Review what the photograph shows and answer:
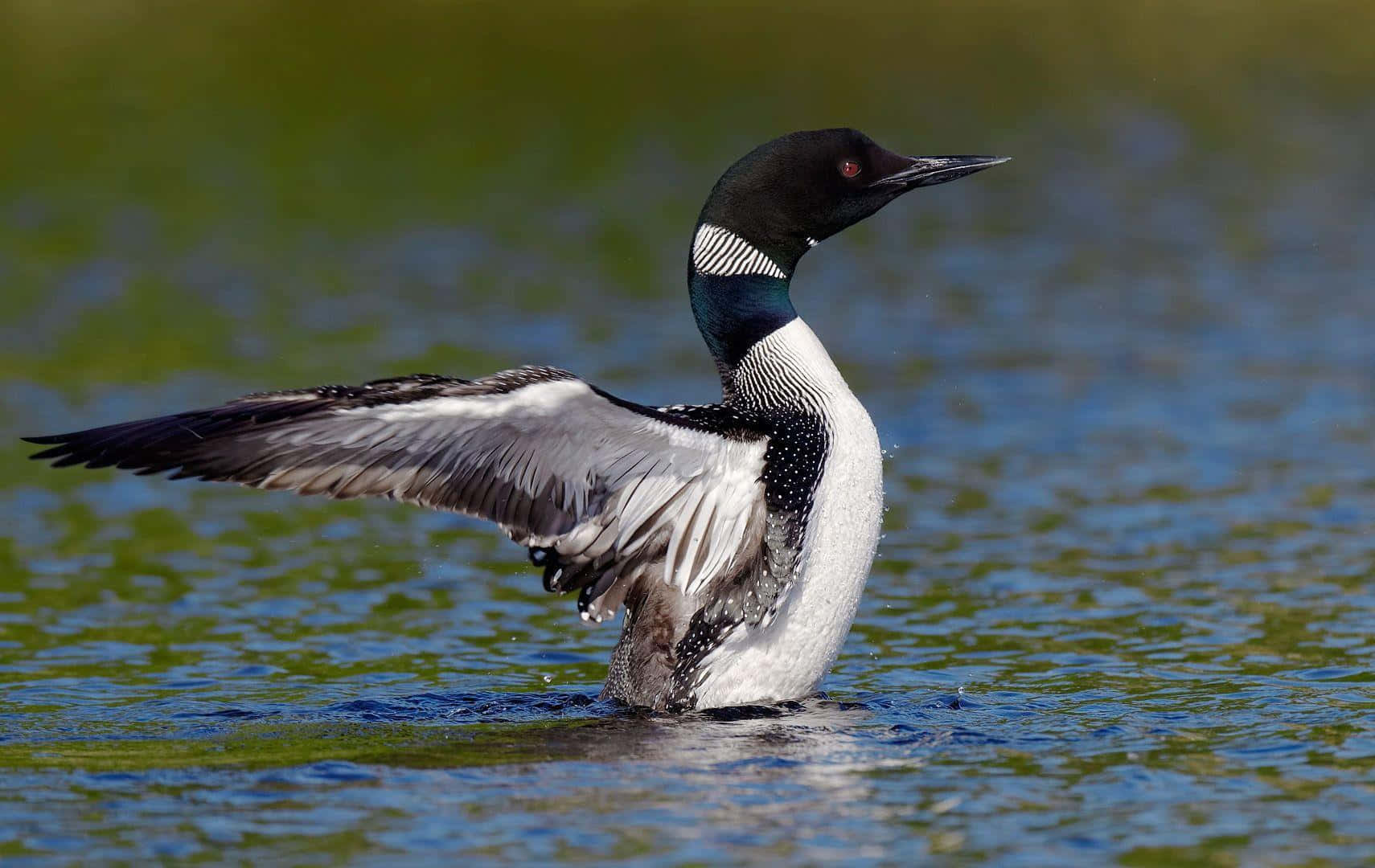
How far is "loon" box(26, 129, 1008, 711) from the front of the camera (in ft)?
20.0

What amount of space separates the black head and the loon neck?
0.05m

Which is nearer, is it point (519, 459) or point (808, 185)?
point (519, 459)

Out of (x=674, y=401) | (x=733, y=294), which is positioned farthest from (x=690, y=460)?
(x=674, y=401)

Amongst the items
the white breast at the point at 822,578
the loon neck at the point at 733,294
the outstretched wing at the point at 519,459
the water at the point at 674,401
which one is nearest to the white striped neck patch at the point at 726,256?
the loon neck at the point at 733,294

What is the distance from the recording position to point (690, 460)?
6438 mm

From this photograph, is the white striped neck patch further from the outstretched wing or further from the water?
the water

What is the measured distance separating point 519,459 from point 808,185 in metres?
1.67

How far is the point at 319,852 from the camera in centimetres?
514

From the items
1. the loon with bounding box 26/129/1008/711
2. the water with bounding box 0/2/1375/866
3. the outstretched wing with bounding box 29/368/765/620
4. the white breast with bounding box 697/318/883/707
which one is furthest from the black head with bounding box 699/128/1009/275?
the water with bounding box 0/2/1375/866

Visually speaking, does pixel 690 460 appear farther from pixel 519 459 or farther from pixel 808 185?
pixel 808 185

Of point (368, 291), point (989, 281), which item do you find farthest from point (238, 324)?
point (989, 281)

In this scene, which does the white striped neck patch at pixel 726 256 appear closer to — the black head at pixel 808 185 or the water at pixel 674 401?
the black head at pixel 808 185

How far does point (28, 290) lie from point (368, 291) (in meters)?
2.67

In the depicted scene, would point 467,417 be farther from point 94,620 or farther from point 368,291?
point 368,291
